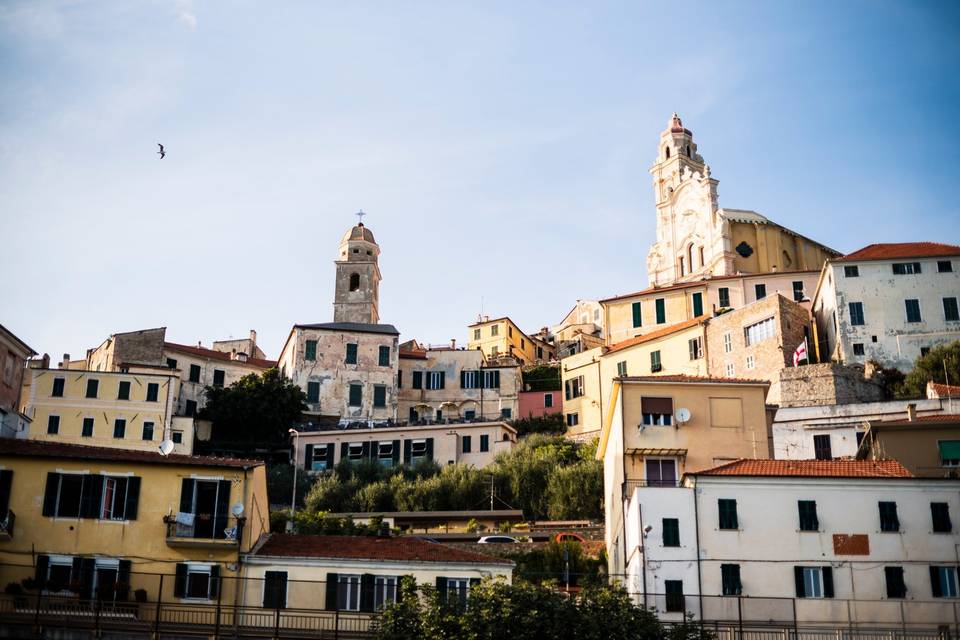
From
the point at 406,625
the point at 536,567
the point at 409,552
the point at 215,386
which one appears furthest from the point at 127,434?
the point at 406,625

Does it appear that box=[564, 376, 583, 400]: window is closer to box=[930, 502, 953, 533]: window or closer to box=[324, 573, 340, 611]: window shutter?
box=[930, 502, 953, 533]: window

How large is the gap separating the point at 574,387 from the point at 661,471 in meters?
38.4

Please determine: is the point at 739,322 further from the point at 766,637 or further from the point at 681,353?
the point at 766,637

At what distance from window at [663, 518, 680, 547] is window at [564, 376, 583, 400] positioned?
147 ft

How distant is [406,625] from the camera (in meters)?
33.3

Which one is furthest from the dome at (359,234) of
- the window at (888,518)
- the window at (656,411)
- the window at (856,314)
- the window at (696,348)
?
the window at (888,518)

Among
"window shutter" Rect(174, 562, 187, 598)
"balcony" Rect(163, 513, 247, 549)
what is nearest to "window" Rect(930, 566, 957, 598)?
"balcony" Rect(163, 513, 247, 549)

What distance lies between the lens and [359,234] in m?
110

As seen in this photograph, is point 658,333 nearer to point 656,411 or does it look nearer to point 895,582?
point 656,411

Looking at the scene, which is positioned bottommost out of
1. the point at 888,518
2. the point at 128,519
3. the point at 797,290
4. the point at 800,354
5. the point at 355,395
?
the point at 128,519

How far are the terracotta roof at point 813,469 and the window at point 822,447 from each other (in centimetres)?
A: 1307

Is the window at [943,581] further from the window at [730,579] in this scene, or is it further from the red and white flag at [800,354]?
the red and white flag at [800,354]

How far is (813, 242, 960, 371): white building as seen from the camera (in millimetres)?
71250

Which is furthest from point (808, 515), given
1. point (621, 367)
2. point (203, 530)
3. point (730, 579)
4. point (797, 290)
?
point (797, 290)
